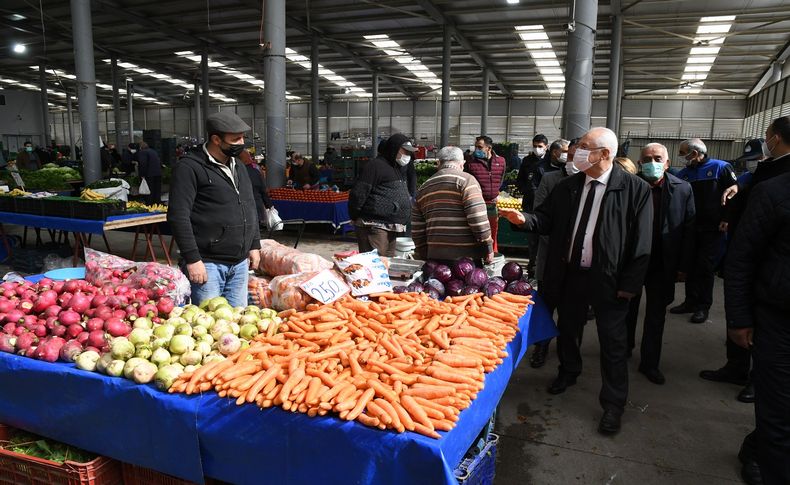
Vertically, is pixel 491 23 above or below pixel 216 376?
above

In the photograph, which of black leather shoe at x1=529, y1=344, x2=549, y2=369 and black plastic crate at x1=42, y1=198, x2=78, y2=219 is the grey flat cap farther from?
black plastic crate at x1=42, y1=198, x2=78, y2=219

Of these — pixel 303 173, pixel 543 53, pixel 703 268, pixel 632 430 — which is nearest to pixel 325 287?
pixel 632 430

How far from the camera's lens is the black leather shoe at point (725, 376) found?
13.9 ft

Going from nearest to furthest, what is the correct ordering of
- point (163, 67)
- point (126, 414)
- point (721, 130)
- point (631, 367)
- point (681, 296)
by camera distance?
point (126, 414), point (631, 367), point (681, 296), point (163, 67), point (721, 130)

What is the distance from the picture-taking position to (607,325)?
333cm

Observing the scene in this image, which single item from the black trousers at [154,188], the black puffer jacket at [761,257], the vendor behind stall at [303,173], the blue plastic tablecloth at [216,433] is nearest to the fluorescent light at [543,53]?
the vendor behind stall at [303,173]

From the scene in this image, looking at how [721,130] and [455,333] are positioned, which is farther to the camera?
[721,130]

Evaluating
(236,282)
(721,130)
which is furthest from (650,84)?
(236,282)

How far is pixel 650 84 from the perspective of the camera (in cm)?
2733

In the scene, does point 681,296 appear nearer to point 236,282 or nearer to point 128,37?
point 236,282

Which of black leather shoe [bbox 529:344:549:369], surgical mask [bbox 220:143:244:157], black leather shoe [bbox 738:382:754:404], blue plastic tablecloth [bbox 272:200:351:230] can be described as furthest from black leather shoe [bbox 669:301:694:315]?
blue plastic tablecloth [bbox 272:200:351:230]

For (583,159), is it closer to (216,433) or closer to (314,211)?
(216,433)

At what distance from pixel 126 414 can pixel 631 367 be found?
397 cm

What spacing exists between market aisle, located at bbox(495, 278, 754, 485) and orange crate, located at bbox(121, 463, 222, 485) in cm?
174
